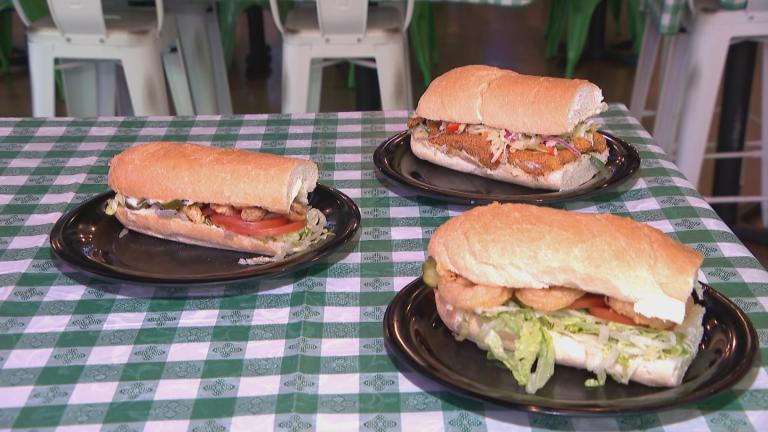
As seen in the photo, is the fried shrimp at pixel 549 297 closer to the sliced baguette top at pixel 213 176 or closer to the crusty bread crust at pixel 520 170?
the sliced baguette top at pixel 213 176

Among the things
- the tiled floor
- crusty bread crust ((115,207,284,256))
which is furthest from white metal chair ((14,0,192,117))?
crusty bread crust ((115,207,284,256))

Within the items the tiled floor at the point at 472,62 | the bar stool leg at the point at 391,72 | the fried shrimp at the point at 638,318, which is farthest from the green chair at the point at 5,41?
the fried shrimp at the point at 638,318

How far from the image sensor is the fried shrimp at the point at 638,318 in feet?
4.08

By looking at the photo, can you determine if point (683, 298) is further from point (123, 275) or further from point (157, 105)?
point (157, 105)

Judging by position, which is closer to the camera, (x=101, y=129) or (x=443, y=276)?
(x=443, y=276)

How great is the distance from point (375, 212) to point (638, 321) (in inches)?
32.1

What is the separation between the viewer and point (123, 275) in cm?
154

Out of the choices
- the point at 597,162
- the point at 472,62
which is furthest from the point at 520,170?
the point at 472,62

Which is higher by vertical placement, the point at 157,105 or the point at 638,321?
the point at 638,321

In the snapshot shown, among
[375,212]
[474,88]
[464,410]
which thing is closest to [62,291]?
[375,212]

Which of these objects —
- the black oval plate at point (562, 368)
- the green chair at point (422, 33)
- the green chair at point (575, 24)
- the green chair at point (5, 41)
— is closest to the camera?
the black oval plate at point (562, 368)

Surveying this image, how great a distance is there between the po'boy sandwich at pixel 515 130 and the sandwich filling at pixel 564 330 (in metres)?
0.80

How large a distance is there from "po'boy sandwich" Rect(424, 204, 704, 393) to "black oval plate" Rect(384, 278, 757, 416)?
19mm

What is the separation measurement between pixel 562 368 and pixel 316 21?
2982 millimetres
